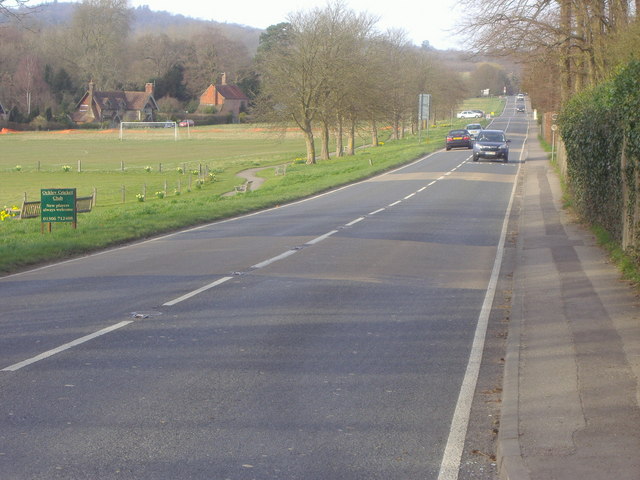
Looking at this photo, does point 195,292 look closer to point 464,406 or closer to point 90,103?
point 464,406

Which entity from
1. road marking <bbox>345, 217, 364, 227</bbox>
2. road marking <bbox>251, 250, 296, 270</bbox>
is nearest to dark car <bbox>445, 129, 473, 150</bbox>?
road marking <bbox>345, 217, 364, 227</bbox>

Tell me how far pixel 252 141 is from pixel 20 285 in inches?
3667

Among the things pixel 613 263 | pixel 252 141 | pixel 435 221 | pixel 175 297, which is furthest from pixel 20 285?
pixel 252 141

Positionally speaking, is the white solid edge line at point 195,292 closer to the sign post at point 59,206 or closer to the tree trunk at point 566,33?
the sign post at point 59,206

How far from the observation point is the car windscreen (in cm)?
4875

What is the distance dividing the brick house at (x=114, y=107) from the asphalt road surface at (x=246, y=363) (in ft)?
398

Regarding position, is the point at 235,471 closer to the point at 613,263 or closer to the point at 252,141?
the point at 613,263

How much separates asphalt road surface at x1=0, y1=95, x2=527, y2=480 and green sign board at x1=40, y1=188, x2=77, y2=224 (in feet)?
15.2

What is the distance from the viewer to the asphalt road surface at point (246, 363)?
522 cm

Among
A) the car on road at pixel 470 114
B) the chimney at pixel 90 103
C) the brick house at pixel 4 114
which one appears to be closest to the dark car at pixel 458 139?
the brick house at pixel 4 114

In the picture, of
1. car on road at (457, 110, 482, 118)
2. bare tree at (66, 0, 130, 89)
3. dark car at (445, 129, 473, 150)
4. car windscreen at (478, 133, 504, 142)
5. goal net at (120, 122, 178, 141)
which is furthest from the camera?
car on road at (457, 110, 482, 118)

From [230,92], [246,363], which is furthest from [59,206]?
[230,92]

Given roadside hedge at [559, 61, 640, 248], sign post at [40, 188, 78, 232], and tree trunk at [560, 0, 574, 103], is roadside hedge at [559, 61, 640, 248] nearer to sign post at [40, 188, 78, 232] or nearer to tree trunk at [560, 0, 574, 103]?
tree trunk at [560, 0, 574, 103]

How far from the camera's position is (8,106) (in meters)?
122
